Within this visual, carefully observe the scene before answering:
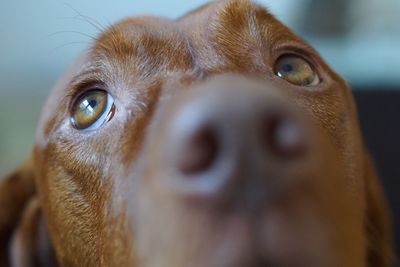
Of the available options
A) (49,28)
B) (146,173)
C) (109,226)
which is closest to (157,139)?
(146,173)

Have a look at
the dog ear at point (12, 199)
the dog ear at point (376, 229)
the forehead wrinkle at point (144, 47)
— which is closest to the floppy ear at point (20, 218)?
the dog ear at point (12, 199)

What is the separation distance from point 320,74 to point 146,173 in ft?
2.34

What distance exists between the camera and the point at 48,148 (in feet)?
5.36

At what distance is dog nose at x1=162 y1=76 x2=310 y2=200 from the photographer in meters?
0.94

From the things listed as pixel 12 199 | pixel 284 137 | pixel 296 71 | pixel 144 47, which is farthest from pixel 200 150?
pixel 12 199

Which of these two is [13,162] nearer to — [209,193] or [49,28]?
[49,28]

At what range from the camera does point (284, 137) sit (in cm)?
95

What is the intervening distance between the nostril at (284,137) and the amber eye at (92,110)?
0.60 m

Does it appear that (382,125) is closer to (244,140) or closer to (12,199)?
(12,199)

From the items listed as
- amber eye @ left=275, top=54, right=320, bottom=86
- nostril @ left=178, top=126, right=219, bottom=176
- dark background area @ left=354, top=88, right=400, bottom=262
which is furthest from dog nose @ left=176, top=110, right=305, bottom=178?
dark background area @ left=354, top=88, right=400, bottom=262

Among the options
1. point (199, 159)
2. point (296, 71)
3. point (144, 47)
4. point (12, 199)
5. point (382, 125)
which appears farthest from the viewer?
point (382, 125)

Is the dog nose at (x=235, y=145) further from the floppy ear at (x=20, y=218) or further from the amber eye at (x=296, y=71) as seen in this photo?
the floppy ear at (x=20, y=218)

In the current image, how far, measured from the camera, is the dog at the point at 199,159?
957 mm

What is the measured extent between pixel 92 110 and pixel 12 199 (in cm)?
60
